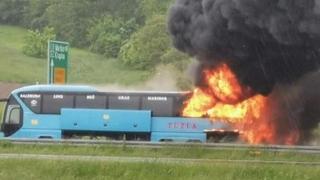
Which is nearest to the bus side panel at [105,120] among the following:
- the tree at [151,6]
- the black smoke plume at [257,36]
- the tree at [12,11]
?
the black smoke plume at [257,36]

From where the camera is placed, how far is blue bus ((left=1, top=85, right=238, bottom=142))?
92.7ft

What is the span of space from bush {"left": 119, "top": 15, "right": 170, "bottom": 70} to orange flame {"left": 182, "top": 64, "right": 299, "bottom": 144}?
136ft

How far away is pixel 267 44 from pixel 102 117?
23.0 ft

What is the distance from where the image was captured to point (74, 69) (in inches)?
3565

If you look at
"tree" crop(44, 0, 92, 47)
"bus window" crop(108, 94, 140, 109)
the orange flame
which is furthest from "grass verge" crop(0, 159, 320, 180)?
"tree" crop(44, 0, 92, 47)

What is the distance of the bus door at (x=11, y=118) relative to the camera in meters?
29.6

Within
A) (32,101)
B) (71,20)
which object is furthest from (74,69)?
(32,101)

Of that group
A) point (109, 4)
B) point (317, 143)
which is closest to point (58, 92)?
point (317, 143)

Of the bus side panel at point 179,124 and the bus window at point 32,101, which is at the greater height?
the bus window at point 32,101

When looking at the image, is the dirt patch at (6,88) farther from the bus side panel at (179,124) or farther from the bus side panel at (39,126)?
the bus side panel at (179,124)

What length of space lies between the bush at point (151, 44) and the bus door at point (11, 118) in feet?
134

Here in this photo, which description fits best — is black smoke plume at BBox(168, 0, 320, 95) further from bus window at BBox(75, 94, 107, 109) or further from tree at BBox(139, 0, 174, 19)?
tree at BBox(139, 0, 174, 19)

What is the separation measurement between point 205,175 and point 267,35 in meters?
9.98

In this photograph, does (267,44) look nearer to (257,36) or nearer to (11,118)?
(257,36)
